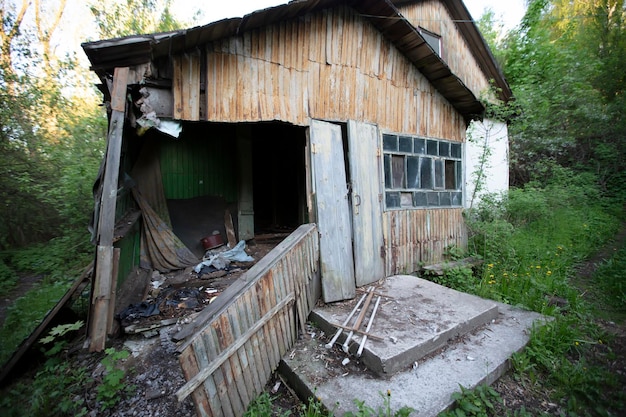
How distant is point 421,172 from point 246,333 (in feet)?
15.3

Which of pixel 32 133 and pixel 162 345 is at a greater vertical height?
pixel 32 133

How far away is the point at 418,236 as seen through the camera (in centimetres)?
534

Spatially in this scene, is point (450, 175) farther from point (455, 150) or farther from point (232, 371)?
point (232, 371)

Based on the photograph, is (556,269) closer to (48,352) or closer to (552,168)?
(552,168)

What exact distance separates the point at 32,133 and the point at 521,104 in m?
14.7

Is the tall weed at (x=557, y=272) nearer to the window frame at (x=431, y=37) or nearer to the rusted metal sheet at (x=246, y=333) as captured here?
the rusted metal sheet at (x=246, y=333)

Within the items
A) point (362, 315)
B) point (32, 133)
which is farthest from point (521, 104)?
point (32, 133)

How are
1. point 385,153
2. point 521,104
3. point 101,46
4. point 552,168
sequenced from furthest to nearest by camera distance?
point 552,168 < point 521,104 < point 385,153 < point 101,46

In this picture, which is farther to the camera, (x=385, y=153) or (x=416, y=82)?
(x=416, y=82)

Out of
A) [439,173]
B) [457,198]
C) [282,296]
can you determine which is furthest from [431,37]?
[282,296]

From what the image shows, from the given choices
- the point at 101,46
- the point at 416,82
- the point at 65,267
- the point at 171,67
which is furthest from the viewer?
the point at 65,267

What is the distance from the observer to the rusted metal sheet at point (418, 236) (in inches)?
192

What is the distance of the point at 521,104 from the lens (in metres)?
8.33

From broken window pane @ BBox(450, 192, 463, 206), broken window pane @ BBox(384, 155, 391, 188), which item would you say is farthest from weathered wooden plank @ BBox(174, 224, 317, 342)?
broken window pane @ BBox(450, 192, 463, 206)
